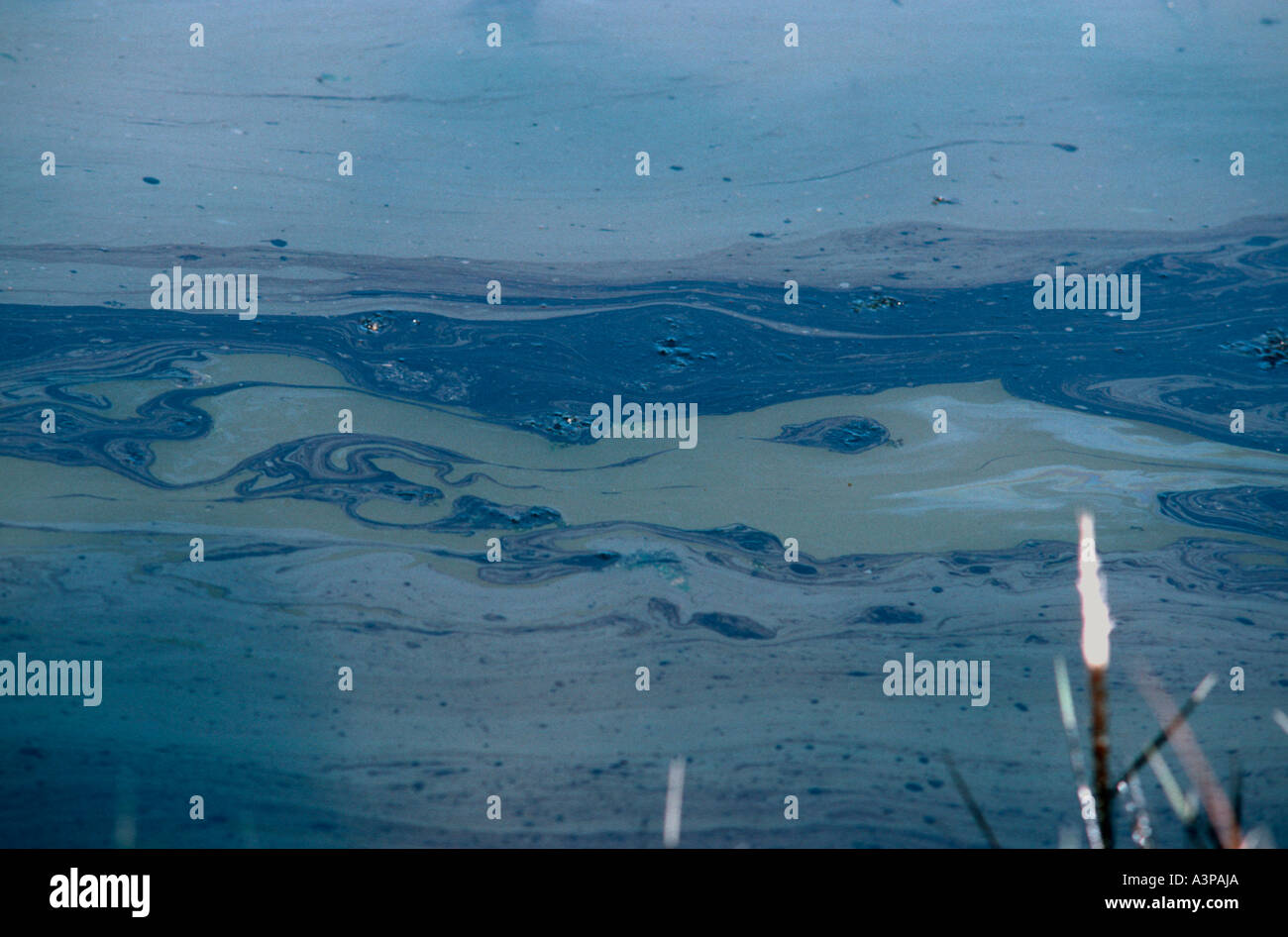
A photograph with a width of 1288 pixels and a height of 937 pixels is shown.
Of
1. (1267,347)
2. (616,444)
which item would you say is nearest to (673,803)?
(616,444)

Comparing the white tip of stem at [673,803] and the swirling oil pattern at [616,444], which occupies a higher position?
the swirling oil pattern at [616,444]

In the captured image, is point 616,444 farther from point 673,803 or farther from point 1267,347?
point 1267,347

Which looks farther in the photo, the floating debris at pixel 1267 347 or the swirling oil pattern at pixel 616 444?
the floating debris at pixel 1267 347

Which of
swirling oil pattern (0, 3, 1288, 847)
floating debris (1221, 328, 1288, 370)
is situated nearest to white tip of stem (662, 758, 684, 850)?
swirling oil pattern (0, 3, 1288, 847)

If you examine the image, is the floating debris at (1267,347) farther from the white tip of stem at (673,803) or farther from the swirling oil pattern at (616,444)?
the white tip of stem at (673,803)

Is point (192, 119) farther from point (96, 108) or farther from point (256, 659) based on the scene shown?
point (256, 659)

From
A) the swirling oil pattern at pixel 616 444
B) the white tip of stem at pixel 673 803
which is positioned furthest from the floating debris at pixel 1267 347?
the white tip of stem at pixel 673 803

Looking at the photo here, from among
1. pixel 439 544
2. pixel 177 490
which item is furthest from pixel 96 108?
pixel 439 544
